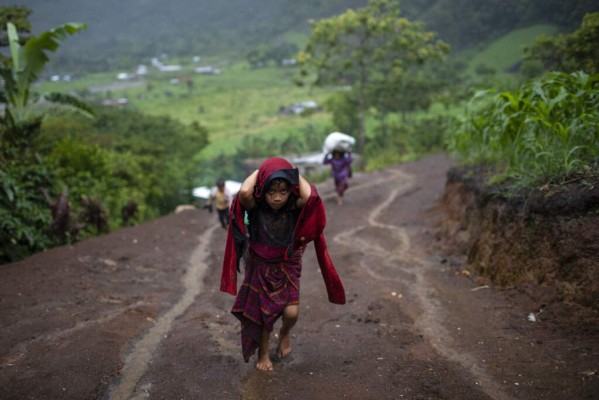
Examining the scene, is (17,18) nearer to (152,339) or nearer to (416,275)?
(152,339)

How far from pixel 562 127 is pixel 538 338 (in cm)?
246

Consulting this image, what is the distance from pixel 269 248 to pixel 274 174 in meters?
0.66

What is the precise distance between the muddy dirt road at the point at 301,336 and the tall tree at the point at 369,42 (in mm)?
14419

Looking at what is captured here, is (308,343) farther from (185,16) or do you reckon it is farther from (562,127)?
(185,16)

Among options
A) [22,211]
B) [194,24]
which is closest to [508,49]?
[22,211]

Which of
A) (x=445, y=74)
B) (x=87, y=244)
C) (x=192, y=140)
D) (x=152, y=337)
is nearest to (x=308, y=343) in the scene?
(x=152, y=337)

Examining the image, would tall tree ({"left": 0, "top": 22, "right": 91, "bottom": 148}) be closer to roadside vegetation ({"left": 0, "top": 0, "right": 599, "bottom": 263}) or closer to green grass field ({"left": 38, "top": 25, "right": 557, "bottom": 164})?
roadside vegetation ({"left": 0, "top": 0, "right": 599, "bottom": 263})

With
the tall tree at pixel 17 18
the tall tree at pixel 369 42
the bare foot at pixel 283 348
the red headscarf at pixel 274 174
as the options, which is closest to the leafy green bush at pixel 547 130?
the red headscarf at pixel 274 174

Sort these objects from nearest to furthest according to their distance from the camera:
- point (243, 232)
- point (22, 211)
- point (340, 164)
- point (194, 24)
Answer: point (243, 232), point (22, 211), point (340, 164), point (194, 24)

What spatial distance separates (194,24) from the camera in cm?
12600

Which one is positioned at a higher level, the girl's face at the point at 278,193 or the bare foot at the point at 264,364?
the girl's face at the point at 278,193

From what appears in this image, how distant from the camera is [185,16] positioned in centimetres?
12812

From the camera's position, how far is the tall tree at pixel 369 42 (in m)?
21.1

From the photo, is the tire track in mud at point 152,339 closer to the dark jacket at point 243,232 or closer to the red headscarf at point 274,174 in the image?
the dark jacket at point 243,232
